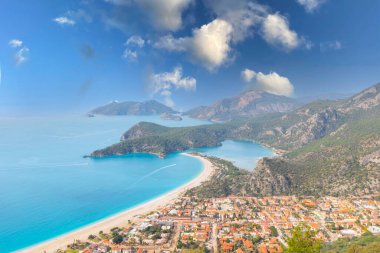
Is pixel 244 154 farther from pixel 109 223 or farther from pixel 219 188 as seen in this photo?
pixel 109 223

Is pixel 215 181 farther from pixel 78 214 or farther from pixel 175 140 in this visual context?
pixel 175 140

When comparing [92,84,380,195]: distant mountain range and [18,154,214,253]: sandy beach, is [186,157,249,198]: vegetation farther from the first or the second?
[18,154,214,253]: sandy beach

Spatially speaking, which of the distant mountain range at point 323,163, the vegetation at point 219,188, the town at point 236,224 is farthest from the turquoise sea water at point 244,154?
the town at point 236,224

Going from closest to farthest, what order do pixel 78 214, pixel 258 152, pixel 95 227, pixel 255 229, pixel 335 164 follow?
pixel 255 229, pixel 95 227, pixel 78 214, pixel 335 164, pixel 258 152

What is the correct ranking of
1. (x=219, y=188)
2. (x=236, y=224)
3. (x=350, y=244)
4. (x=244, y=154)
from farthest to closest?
(x=244, y=154)
(x=219, y=188)
(x=236, y=224)
(x=350, y=244)

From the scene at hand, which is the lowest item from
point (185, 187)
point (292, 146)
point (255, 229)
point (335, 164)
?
point (255, 229)

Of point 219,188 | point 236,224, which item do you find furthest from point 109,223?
point 219,188

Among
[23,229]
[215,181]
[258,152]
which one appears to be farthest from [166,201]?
[258,152]

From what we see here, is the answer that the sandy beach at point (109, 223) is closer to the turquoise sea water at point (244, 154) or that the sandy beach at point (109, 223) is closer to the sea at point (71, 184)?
the sea at point (71, 184)
